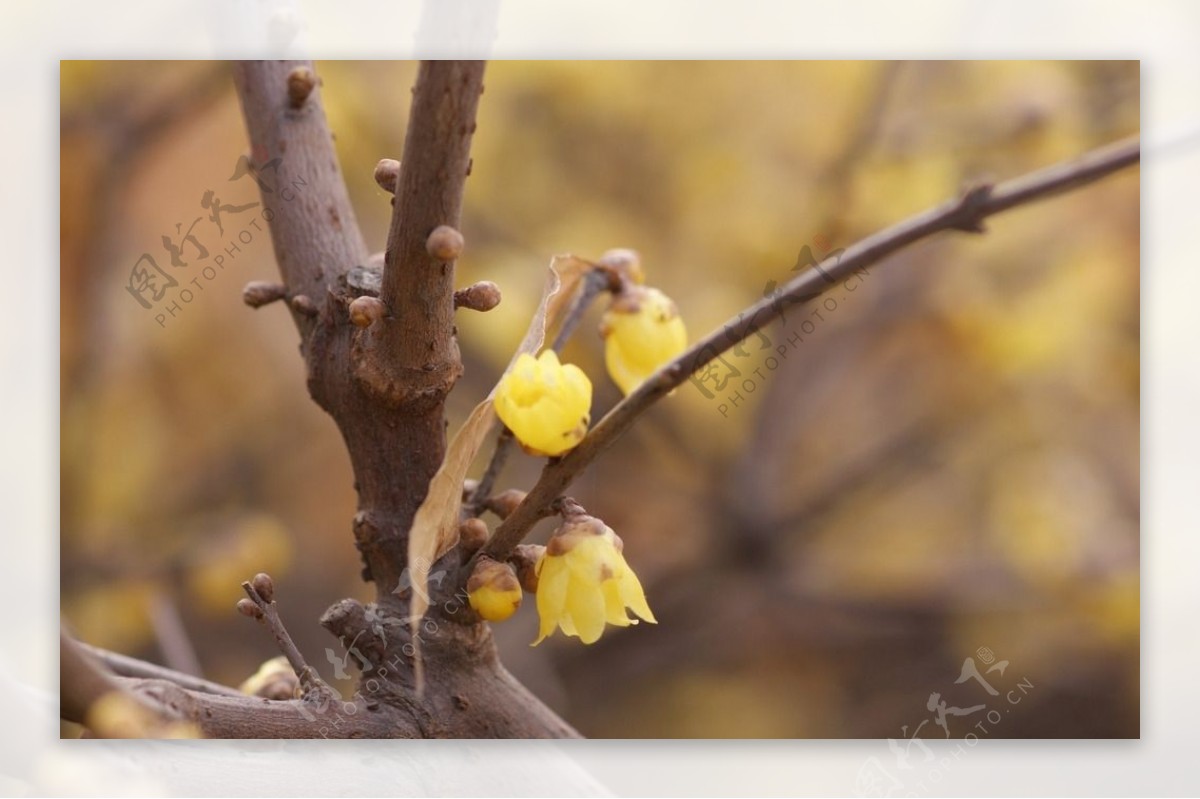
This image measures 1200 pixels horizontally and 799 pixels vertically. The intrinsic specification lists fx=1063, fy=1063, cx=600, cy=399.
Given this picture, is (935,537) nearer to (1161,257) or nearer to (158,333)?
(1161,257)

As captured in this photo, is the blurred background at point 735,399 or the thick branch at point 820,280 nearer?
the thick branch at point 820,280

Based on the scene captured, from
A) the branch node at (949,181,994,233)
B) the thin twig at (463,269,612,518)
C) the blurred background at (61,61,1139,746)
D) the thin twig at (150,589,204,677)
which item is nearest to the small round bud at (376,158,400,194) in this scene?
the thin twig at (463,269,612,518)

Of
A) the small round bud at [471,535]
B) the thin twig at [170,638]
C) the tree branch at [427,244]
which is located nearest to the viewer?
the tree branch at [427,244]

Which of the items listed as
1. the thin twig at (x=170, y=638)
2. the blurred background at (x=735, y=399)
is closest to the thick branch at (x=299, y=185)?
the blurred background at (x=735, y=399)

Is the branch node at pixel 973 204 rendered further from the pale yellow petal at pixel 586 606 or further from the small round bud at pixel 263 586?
the small round bud at pixel 263 586

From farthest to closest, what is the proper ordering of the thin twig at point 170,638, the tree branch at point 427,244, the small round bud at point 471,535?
the thin twig at point 170,638 < the small round bud at point 471,535 < the tree branch at point 427,244

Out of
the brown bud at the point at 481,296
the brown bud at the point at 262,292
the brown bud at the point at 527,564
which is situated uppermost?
the brown bud at the point at 262,292

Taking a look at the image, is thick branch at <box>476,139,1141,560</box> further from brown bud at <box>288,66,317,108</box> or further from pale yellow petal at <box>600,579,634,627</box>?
brown bud at <box>288,66,317,108</box>
